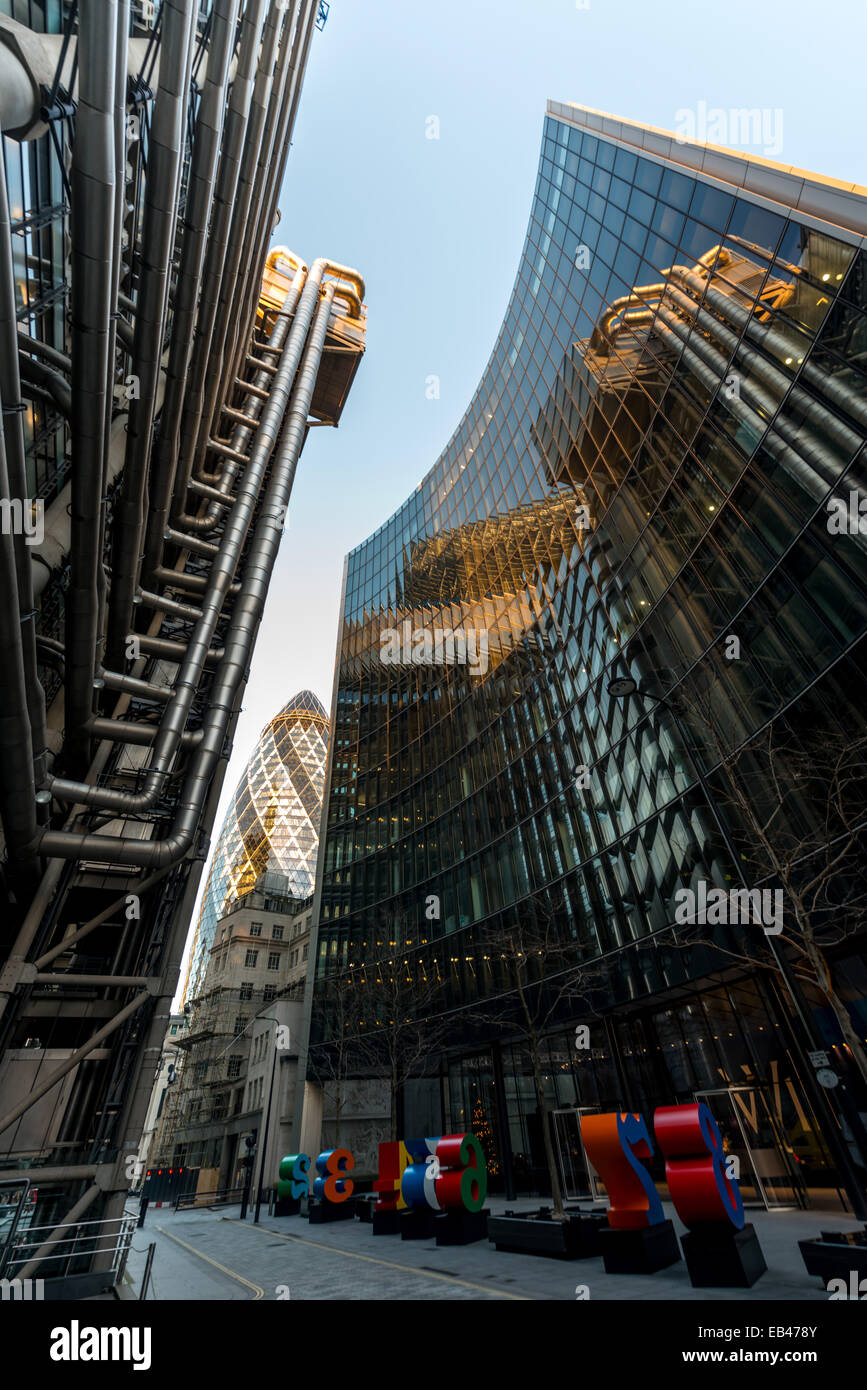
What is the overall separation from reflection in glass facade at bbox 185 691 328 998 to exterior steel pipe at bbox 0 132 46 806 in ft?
245

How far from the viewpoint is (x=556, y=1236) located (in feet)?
39.5

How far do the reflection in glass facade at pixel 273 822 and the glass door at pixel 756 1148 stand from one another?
225 ft

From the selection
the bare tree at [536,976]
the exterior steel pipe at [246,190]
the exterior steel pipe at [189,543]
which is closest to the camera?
the exterior steel pipe at [246,190]

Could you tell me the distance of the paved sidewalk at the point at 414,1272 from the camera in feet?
29.4

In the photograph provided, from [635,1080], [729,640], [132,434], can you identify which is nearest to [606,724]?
[729,640]

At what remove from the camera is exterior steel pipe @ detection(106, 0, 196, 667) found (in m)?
10.2

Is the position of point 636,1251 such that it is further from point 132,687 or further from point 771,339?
point 771,339

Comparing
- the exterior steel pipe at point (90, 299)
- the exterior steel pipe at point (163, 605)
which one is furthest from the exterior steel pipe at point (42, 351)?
the exterior steel pipe at point (163, 605)

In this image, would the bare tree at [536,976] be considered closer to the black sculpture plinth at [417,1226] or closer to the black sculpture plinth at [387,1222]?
the black sculpture plinth at [387,1222]

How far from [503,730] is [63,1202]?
25.6m

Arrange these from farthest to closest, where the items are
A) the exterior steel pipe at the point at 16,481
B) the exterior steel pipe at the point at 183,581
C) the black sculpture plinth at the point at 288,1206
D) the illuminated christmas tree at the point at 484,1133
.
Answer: the illuminated christmas tree at the point at 484,1133, the black sculpture plinth at the point at 288,1206, the exterior steel pipe at the point at 183,581, the exterior steel pipe at the point at 16,481

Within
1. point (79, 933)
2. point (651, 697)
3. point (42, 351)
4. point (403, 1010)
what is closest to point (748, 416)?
point (651, 697)

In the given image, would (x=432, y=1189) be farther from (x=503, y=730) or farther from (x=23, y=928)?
(x=503, y=730)

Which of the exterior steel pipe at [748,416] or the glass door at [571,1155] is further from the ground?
the exterior steel pipe at [748,416]
